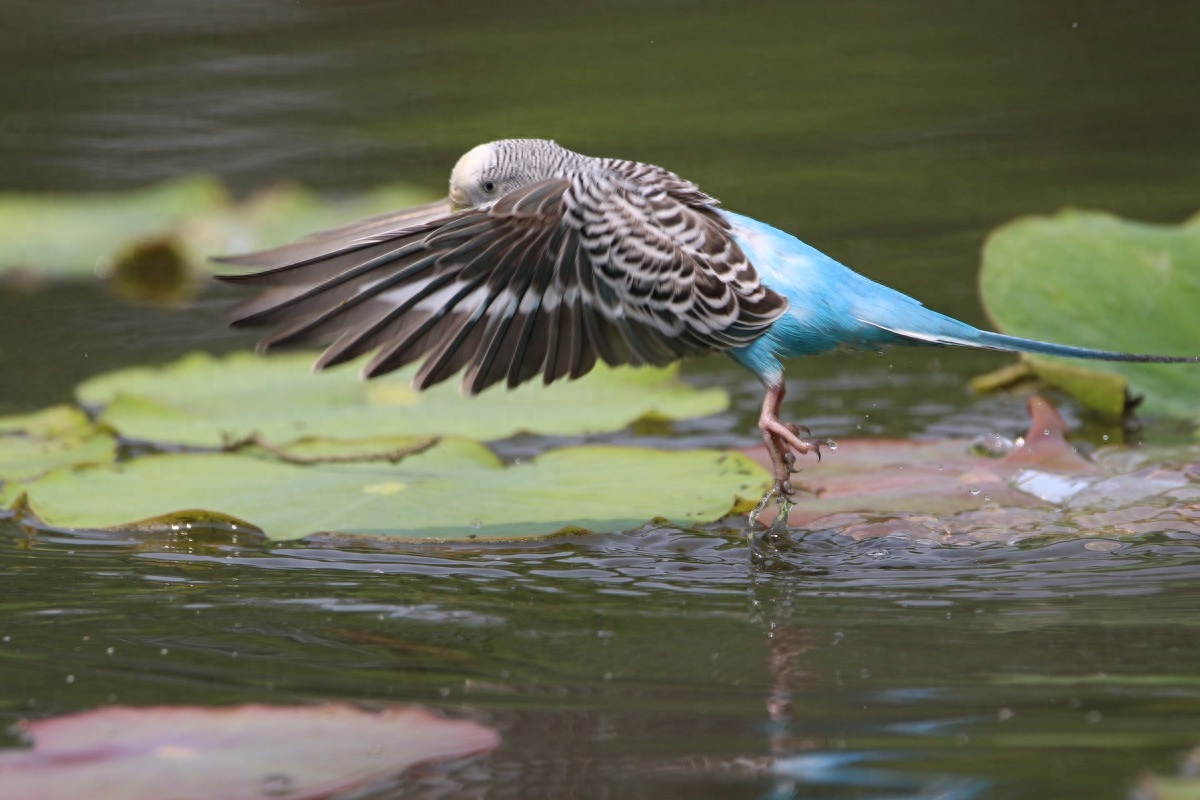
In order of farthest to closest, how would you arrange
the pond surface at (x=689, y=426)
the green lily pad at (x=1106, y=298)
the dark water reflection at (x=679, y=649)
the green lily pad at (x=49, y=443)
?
1. the green lily pad at (x=1106, y=298)
2. the green lily pad at (x=49, y=443)
3. the pond surface at (x=689, y=426)
4. the dark water reflection at (x=679, y=649)

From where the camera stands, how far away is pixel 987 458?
409 cm

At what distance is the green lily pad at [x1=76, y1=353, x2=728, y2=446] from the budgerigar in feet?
2.45

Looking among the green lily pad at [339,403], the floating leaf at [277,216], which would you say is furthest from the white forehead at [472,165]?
the floating leaf at [277,216]

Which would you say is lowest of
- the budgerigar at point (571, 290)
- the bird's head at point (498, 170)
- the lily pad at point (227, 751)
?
the lily pad at point (227, 751)

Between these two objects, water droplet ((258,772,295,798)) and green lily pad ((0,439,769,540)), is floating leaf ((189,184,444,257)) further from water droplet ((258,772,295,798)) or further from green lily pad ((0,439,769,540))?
water droplet ((258,772,295,798))

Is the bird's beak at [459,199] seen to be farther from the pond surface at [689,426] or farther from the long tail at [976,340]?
the long tail at [976,340]

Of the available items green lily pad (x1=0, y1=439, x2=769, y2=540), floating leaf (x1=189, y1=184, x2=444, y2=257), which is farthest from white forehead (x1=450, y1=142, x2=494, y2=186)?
floating leaf (x1=189, y1=184, x2=444, y2=257)

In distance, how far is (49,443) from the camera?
4.54m

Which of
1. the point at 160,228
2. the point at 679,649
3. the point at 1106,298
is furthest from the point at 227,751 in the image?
the point at 160,228

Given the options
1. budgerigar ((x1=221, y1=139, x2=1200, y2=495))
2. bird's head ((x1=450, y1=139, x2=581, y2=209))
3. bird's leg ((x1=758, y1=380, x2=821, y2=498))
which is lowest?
bird's leg ((x1=758, y1=380, x2=821, y2=498))

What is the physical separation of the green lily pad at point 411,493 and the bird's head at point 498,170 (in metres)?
0.72

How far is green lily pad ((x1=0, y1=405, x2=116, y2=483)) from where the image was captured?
4309mm

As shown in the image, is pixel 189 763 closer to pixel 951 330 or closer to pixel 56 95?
pixel 951 330

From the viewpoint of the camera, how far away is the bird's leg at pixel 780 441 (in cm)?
359
